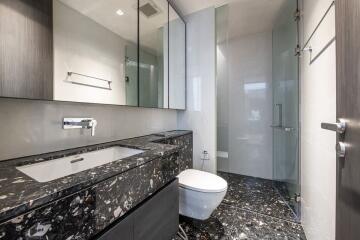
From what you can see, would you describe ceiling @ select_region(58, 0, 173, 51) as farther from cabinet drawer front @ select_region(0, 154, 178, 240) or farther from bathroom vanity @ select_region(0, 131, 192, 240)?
cabinet drawer front @ select_region(0, 154, 178, 240)

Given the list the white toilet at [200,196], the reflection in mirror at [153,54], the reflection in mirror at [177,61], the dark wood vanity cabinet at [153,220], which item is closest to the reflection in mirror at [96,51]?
the reflection in mirror at [153,54]

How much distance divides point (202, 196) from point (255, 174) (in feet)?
5.54

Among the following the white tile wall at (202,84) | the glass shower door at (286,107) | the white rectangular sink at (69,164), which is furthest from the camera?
the white tile wall at (202,84)

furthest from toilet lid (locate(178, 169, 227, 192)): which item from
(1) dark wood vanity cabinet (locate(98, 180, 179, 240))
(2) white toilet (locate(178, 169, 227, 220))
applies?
(1) dark wood vanity cabinet (locate(98, 180, 179, 240))

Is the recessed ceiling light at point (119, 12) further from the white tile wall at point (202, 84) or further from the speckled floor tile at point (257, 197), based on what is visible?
the speckled floor tile at point (257, 197)

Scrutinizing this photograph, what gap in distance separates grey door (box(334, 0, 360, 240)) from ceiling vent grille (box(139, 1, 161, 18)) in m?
1.36

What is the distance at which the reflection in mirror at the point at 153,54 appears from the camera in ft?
4.83

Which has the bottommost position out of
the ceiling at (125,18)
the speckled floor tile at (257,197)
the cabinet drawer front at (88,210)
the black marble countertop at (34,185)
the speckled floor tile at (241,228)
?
the speckled floor tile at (241,228)

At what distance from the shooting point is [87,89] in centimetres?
107

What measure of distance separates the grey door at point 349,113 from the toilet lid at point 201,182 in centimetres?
78

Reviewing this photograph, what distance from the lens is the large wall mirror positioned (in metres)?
0.74

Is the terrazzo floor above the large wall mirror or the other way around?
the other way around

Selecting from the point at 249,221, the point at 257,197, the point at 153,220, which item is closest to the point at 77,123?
the point at 153,220

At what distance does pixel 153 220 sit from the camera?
86cm
